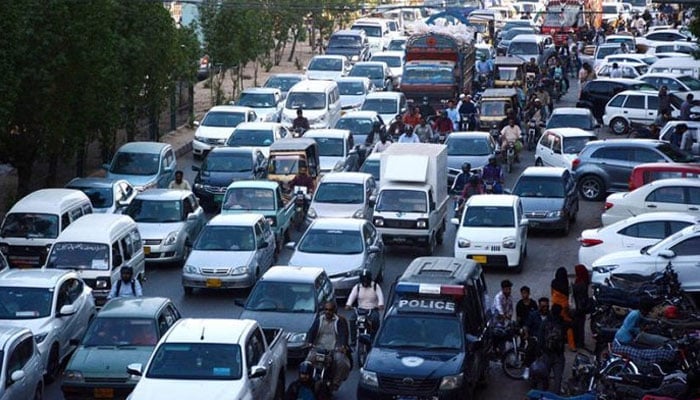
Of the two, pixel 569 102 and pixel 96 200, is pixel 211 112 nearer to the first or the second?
pixel 96 200

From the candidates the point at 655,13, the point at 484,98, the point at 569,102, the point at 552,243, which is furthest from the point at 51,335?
the point at 655,13

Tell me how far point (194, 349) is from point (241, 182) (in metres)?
14.8

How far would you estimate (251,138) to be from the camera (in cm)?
4125

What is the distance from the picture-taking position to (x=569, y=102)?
58.1m

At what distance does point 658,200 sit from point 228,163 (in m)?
11.4

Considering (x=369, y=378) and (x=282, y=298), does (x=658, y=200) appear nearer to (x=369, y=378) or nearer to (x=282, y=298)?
(x=282, y=298)

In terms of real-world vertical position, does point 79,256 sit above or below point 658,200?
below

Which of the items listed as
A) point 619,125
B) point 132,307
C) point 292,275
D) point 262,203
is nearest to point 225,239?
point 262,203

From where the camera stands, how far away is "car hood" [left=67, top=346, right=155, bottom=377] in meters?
20.4

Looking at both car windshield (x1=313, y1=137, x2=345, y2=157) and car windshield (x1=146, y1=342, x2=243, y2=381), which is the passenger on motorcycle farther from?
car windshield (x1=313, y1=137, x2=345, y2=157)

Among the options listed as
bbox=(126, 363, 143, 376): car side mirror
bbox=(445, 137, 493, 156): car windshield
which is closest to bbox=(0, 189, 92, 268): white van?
bbox=(126, 363, 143, 376): car side mirror

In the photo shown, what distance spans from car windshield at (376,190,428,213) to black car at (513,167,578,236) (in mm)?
2717

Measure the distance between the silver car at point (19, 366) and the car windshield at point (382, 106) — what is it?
28.5 metres

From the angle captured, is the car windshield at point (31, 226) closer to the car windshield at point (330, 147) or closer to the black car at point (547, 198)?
the black car at point (547, 198)
